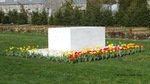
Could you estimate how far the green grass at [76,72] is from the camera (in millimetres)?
9758

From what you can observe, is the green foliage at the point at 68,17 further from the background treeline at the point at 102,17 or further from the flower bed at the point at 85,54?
the flower bed at the point at 85,54

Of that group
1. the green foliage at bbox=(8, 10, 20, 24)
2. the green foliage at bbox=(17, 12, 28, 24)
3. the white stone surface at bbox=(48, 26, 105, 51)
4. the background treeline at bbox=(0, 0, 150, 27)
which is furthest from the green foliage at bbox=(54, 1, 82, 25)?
the white stone surface at bbox=(48, 26, 105, 51)

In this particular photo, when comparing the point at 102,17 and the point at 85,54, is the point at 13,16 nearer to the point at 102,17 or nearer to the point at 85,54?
the point at 102,17

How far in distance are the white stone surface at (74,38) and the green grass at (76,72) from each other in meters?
2.36

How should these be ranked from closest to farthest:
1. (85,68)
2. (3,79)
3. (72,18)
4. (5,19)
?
(3,79)
(85,68)
(72,18)
(5,19)

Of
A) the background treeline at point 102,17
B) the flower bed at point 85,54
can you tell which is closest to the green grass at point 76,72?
the flower bed at point 85,54

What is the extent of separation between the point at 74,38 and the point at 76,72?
4924 mm

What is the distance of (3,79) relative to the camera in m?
9.92

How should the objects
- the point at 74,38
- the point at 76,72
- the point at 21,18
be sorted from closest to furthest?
1. the point at 76,72
2. the point at 74,38
3. the point at 21,18

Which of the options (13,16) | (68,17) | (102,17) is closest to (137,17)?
(102,17)

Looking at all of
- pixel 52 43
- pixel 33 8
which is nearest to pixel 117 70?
pixel 52 43

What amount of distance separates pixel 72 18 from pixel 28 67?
1246 inches

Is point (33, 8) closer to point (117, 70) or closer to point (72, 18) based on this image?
point (72, 18)

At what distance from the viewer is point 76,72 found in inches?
434
